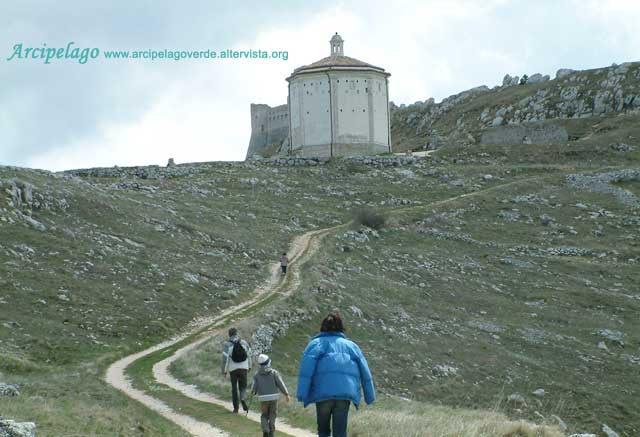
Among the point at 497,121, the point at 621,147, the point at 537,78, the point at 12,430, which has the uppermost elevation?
the point at 537,78

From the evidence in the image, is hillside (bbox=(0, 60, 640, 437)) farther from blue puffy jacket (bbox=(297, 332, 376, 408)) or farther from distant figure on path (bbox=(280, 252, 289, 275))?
blue puffy jacket (bbox=(297, 332, 376, 408))

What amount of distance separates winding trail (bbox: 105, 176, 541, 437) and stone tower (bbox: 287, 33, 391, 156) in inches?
920

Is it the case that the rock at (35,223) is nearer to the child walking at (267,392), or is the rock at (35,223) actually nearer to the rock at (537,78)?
the child walking at (267,392)

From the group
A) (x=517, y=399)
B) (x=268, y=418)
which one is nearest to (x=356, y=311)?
(x=517, y=399)

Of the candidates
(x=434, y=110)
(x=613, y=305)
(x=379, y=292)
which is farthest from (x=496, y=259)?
(x=434, y=110)

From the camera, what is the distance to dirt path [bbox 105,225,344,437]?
17.5 metres

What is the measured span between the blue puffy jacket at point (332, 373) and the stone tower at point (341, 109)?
66319 mm

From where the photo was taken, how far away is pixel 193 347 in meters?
28.6

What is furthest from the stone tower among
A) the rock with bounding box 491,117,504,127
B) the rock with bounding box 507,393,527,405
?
the rock with bounding box 507,393,527,405

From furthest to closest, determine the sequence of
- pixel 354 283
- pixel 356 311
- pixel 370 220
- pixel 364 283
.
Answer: pixel 370 220 < pixel 364 283 < pixel 354 283 < pixel 356 311

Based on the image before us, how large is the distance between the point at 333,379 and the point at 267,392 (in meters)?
3.85

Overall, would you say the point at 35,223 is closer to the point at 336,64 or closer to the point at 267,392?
the point at 267,392

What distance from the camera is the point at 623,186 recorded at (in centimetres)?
6688

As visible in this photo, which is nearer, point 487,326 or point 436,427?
point 436,427
